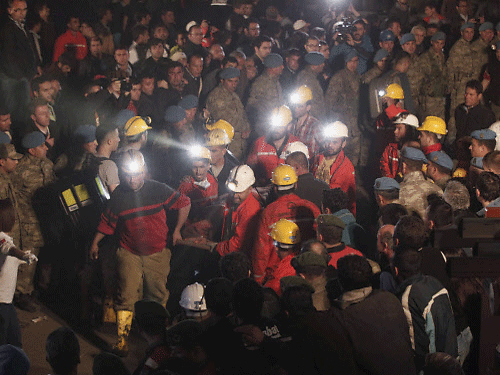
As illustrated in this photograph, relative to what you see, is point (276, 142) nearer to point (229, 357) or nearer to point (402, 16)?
point (229, 357)

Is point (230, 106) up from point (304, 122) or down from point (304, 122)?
up

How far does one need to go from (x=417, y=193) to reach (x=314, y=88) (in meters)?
5.06

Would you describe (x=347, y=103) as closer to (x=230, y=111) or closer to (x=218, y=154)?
(x=230, y=111)

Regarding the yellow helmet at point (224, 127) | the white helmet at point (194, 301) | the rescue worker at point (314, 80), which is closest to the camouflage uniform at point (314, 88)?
the rescue worker at point (314, 80)

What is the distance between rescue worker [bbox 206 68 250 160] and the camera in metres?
12.1

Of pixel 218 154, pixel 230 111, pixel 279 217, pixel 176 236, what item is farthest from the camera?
pixel 230 111

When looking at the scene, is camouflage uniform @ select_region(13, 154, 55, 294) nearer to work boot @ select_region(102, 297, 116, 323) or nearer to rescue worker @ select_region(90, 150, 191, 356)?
work boot @ select_region(102, 297, 116, 323)

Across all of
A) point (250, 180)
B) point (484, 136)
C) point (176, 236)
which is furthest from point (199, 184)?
point (484, 136)

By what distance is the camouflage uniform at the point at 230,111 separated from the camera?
12.1 m

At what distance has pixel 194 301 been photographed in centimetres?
611

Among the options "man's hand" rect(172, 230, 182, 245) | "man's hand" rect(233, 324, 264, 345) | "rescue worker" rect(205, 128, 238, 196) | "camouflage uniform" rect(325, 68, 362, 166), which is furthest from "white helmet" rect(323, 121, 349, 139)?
"man's hand" rect(233, 324, 264, 345)

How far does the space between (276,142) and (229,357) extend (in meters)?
6.17

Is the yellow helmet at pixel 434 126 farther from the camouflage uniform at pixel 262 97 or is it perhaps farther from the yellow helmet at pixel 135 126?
the yellow helmet at pixel 135 126

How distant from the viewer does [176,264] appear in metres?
8.72
